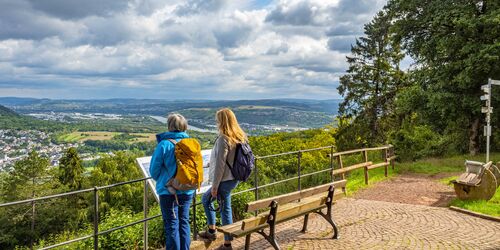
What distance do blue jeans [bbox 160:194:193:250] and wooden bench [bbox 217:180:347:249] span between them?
0.46 m

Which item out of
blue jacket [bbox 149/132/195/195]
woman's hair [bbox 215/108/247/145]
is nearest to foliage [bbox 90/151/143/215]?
woman's hair [bbox 215/108/247/145]

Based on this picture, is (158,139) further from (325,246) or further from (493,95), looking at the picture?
(493,95)

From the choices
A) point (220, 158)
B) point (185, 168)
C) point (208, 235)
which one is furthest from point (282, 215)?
point (185, 168)

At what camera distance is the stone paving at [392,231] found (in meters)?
6.16

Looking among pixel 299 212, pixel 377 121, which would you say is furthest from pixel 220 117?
pixel 377 121

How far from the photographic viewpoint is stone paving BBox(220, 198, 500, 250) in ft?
20.2

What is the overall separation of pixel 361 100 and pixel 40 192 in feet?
102

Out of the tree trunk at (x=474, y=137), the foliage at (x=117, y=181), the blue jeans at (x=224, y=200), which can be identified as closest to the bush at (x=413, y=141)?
the tree trunk at (x=474, y=137)

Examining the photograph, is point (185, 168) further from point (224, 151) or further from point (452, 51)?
point (452, 51)

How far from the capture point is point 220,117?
16.9 ft

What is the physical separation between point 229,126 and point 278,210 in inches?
54.4

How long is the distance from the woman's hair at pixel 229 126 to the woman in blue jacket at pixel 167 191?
52 cm

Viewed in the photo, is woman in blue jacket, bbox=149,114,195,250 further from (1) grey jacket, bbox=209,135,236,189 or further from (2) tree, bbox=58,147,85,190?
(2) tree, bbox=58,147,85,190

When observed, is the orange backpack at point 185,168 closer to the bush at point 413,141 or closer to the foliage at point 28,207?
the bush at point 413,141
